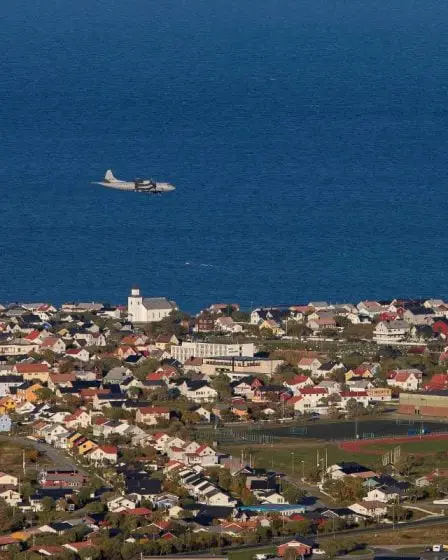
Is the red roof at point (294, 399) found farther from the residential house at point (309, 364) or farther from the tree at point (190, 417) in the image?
the residential house at point (309, 364)

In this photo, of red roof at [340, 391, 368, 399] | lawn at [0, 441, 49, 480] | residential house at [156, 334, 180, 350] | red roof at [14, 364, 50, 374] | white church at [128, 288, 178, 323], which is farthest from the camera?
white church at [128, 288, 178, 323]

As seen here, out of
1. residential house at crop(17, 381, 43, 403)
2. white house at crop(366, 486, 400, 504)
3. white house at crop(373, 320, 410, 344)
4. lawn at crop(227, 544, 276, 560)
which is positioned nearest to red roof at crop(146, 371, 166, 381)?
residential house at crop(17, 381, 43, 403)

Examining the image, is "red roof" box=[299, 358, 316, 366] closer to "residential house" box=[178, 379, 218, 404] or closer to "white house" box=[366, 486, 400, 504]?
"residential house" box=[178, 379, 218, 404]

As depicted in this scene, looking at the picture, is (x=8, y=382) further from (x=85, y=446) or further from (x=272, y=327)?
(x=272, y=327)

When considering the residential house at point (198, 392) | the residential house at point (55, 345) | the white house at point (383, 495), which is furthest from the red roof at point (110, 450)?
the residential house at point (55, 345)

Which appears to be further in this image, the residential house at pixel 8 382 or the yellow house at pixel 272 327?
the yellow house at pixel 272 327

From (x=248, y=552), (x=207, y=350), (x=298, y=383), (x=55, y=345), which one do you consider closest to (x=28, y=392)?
(x=298, y=383)

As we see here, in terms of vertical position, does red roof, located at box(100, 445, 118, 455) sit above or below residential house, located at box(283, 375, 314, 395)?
below

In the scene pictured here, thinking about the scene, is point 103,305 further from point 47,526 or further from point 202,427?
point 47,526
